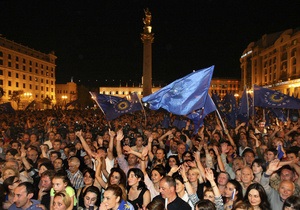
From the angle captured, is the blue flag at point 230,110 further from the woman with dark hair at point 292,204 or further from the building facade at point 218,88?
the building facade at point 218,88

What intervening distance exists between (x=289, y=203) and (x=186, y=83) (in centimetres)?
542

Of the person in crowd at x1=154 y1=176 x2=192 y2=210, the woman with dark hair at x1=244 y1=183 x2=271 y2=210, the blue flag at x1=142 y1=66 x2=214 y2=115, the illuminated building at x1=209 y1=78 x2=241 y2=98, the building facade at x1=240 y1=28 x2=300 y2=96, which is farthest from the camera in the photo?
the illuminated building at x1=209 y1=78 x2=241 y2=98

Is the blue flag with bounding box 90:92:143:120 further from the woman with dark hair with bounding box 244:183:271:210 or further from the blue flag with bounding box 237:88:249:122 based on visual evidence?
the woman with dark hair with bounding box 244:183:271:210

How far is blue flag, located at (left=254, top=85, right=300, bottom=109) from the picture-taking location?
12.2 meters

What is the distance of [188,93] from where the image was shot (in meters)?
9.28

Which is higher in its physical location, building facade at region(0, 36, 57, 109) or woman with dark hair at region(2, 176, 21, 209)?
building facade at region(0, 36, 57, 109)

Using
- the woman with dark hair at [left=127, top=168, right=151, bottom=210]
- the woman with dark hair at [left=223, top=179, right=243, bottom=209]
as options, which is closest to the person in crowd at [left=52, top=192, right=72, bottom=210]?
the woman with dark hair at [left=127, top=168, right=151, bottom=210]

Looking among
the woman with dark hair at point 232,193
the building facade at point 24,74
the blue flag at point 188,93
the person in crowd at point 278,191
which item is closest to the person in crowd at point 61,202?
the woman with dark hair at point 232,193

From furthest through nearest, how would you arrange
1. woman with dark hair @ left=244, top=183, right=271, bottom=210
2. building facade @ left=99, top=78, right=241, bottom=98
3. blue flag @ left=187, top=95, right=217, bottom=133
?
building facade @ left=99, top=78, right=241, bottom=98, blue flag @ left=187, top=95, right=217, bottom=133, woman with dark hair @ left=244, top=183, right=271, bottom=210

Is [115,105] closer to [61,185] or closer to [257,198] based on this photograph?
[61,185]

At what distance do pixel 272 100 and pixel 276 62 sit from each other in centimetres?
6090

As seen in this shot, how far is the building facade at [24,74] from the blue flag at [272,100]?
57.2 metres

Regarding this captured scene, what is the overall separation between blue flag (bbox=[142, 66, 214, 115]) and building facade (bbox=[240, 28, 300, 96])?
42247 millimetres

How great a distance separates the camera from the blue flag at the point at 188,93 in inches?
357
